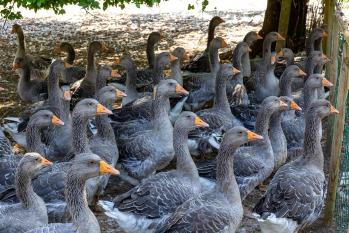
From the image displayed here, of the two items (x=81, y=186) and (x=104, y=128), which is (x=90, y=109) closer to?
(x=104, y=128)

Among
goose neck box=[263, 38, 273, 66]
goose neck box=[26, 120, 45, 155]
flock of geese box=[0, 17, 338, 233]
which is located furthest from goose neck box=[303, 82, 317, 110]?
goose neck box=[26, 120, 45, 155]

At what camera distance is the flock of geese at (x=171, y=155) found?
23.7 feet

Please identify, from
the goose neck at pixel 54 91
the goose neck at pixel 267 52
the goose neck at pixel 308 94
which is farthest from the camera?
the goose neck at pixel 267 52

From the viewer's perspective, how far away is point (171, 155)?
952 centimetres

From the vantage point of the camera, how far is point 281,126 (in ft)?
33.6

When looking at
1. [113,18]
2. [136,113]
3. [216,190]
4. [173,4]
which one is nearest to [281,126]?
[136,113]

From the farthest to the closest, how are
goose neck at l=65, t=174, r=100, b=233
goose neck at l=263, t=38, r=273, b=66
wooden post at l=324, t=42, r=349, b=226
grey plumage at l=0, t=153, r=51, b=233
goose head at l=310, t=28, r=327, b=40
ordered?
goose head at l=310, t=28, r=327, b=40, goose neck at l=263, t=38, r=273, b=66, wooden post at l=324, t=42, r=349, b=226, grey plumage at l=0, t=153, r=51, b=233, goose neck at l=65, t=174, r=100, b=233

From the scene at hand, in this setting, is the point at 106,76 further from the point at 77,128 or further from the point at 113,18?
the point at 113,18

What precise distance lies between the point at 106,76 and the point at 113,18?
11.4 m

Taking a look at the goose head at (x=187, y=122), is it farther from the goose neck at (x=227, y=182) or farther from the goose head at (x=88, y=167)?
the goose head at (x=88, y=167)

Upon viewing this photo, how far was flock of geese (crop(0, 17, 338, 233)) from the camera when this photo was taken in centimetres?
724

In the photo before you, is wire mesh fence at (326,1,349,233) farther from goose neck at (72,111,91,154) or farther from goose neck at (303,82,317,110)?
goose neck at (72,111,91,154)

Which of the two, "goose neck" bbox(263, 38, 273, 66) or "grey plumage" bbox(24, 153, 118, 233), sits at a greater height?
"goose neck" bbox(263, 38, 273, 66)

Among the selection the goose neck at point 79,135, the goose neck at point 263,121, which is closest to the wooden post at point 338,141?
the goose neck at point 263,121
